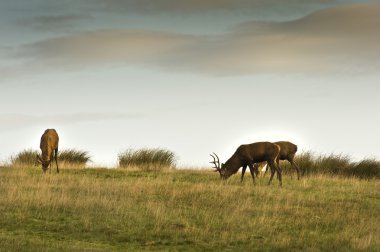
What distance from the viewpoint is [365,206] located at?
20422 mm

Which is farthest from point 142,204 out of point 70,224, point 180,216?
point 70,224

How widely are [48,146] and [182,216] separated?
13666mm

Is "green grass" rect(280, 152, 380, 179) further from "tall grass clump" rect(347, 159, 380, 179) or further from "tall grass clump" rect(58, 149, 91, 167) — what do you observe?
"tall grass clump" rect(58, 149, 91, 167)

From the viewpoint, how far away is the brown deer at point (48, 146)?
29.0 meters

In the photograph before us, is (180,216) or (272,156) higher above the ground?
(272,156)

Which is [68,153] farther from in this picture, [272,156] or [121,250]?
[121,250]

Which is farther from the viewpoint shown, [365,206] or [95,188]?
[95,188]

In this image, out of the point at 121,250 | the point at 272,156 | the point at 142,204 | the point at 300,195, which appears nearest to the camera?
the point at 121,250

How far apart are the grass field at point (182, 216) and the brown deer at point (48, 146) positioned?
4400mm

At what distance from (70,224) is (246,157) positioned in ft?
36.2

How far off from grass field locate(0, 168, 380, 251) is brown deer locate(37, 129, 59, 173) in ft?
14.4

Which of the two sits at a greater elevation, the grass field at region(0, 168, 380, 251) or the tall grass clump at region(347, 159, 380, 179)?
the tall grass clump at region(347, 159, 380, 179)

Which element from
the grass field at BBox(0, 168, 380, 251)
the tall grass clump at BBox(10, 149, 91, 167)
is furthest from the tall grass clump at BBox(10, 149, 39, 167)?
the grass field at BBox(0, 168, 380, 251)

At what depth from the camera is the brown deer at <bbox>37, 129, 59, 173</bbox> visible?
29016mm
